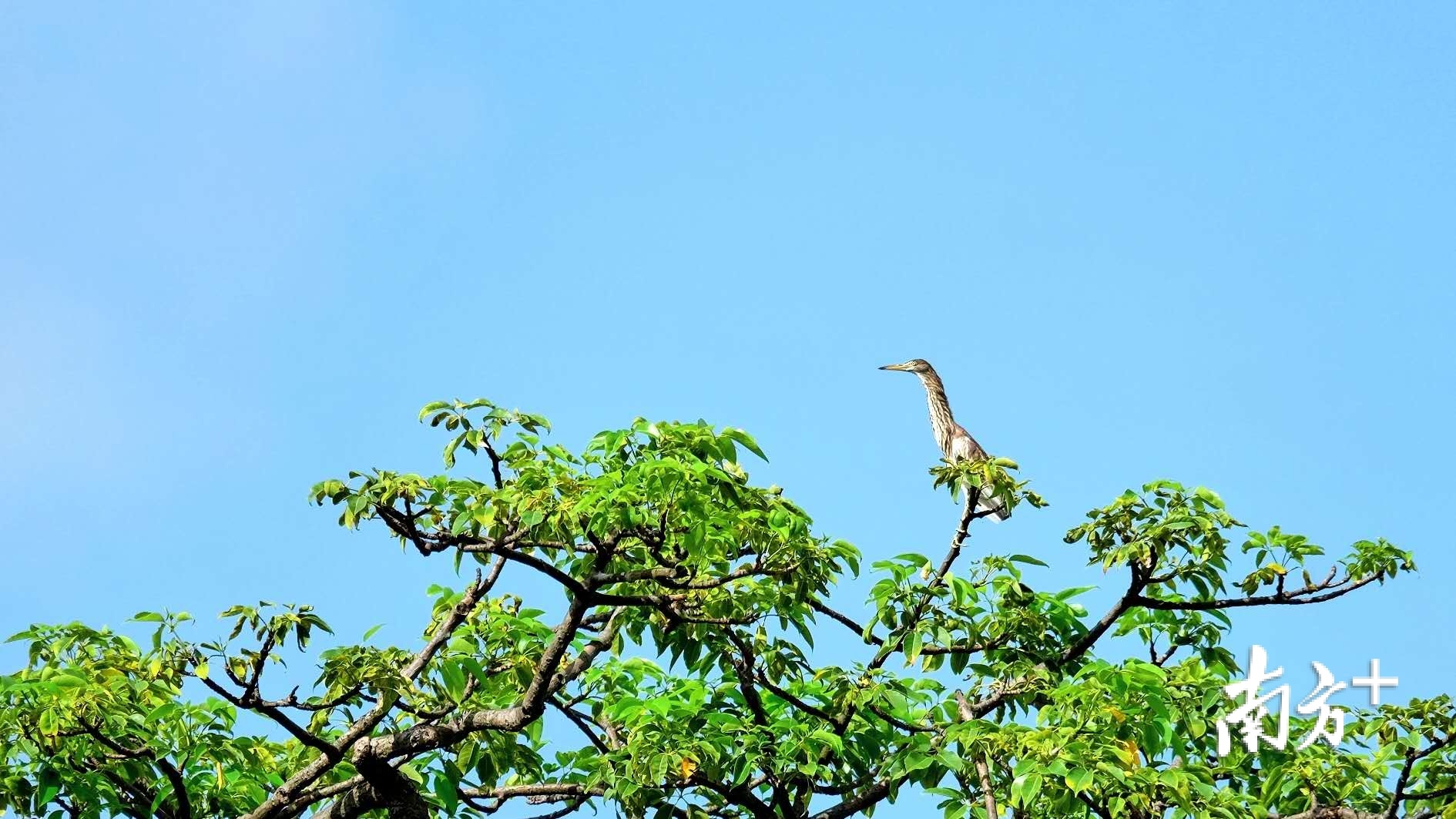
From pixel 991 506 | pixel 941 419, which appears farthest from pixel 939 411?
pixel 991 506

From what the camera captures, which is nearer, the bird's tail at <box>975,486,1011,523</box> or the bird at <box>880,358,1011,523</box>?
the bird's tail at <box>975,486,1011,523</box>

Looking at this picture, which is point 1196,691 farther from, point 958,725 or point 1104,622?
point 958,725

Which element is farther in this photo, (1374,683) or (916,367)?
(916,367)

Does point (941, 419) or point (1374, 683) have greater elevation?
point (941, 419)

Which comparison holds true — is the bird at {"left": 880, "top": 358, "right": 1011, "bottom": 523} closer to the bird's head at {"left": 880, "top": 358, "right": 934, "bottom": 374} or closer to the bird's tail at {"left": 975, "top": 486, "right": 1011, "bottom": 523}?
the bird's head at {"left": 880, "top": 358, "right": 934, "bottom": 374}

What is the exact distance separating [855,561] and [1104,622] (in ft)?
7.01

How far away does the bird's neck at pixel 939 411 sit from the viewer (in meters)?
15.5

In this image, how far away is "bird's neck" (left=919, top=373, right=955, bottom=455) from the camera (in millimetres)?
15531

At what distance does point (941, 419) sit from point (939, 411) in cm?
10

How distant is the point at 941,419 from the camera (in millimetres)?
15695

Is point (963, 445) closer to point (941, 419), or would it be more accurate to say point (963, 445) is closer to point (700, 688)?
point (941, 419)

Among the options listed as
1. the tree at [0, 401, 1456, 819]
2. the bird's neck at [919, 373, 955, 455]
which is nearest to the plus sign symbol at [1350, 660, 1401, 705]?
the tree at [0, 401, 1456, 819]

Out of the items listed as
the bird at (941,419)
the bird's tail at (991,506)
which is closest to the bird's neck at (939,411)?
the bird at (941,419)

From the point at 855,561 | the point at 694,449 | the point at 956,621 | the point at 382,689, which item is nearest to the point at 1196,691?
the point at 956,621
